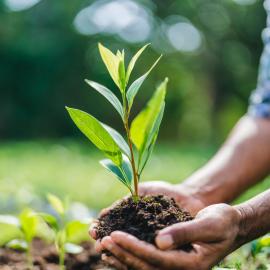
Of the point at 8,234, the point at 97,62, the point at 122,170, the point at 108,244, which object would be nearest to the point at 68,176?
the point at 8,234

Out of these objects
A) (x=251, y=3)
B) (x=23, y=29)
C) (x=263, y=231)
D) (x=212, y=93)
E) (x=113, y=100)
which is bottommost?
(x=263, y=231)

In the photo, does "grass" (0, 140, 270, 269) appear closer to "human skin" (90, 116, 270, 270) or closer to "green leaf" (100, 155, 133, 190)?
"human skin" (90, 116, 270, 270)

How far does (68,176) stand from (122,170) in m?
3.90

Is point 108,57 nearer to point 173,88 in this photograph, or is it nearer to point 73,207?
point 73,207

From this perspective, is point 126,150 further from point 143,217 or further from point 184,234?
point 184,234

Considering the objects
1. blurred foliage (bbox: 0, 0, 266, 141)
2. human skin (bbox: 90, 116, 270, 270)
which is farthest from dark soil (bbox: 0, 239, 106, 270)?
blurred foliage (bbox: 0, 0, 266, 141)

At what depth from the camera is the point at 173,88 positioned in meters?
18.8

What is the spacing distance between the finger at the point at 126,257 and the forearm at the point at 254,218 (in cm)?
34

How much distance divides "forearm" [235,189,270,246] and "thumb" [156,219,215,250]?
0.20 meters

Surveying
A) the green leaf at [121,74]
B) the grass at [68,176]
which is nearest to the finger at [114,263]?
the green leaf at [121,74]

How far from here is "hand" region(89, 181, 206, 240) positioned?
2.07 meters

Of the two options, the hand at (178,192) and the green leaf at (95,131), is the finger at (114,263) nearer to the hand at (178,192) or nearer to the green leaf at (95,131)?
the green leaf at (95,131)

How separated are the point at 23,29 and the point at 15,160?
29.5ft

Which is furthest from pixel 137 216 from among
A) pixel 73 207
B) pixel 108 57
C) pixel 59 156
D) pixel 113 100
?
pixel 59 156
